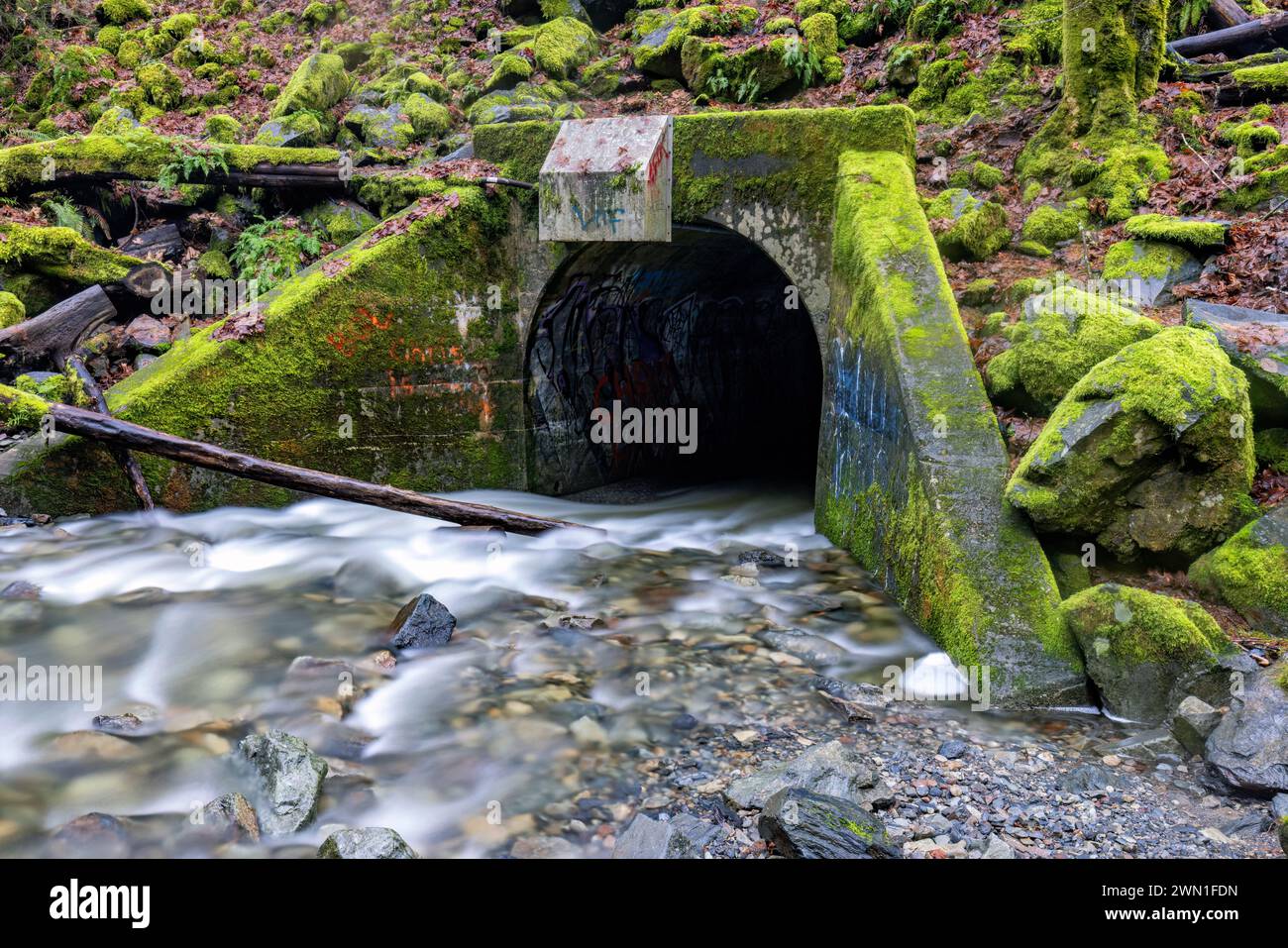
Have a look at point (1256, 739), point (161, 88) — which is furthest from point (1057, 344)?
point (161, 88)

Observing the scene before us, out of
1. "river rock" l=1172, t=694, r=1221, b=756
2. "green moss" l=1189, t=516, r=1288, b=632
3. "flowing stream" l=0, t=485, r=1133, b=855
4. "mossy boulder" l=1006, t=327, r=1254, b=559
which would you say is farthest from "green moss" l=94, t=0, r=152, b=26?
"river rock" l=1172, t=694, r=1221, b=756

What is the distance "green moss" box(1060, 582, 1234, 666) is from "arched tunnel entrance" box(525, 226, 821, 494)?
516 centimetres

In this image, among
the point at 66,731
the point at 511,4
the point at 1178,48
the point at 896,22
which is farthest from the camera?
the point at 511,4

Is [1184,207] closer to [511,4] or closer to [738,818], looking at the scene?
[738,818]

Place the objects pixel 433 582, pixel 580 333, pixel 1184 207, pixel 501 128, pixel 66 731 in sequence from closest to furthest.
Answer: pixel 66 731
pixel 433 582
pixel 1184 207
pixel 501 128
pixel 580 333

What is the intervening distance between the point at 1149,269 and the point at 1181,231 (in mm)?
460

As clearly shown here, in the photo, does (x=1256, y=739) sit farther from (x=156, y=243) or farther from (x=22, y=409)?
(x=156, y=243)

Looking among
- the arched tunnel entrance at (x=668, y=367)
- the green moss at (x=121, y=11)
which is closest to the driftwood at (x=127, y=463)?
the arched tunnel entrance at (x=668, y=367)

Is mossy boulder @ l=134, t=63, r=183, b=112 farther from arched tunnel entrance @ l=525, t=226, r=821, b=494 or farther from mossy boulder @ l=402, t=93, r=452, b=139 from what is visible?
arched tunnel entrance @ l=525, t=226, r=821, b=494

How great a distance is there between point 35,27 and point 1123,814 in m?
22.7

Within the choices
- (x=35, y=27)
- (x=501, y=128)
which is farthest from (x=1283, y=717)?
(x=35, y=27)

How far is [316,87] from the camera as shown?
44.3ft

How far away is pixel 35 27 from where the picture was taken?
1752cm

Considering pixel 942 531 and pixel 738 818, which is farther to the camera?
pixel 942 531
